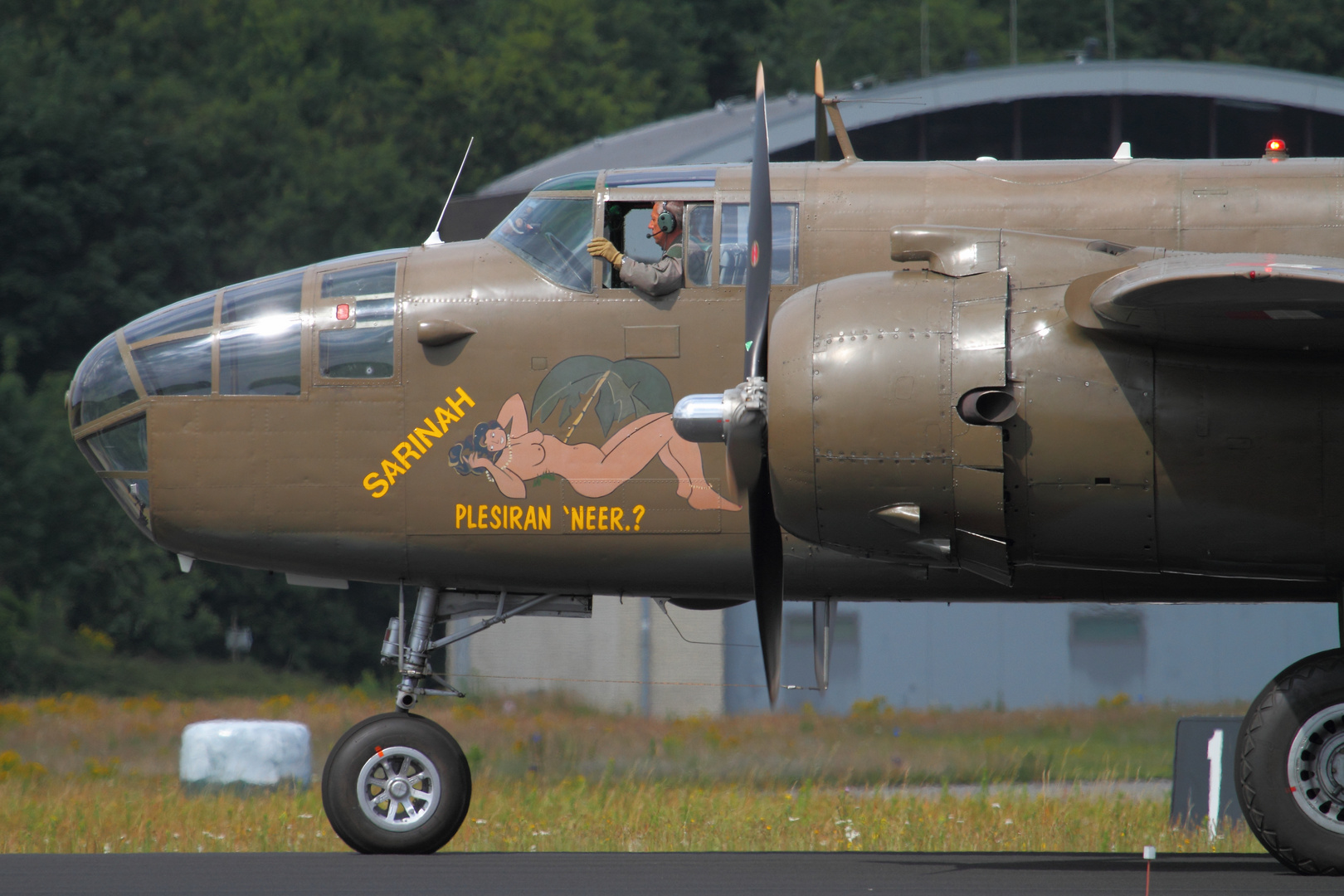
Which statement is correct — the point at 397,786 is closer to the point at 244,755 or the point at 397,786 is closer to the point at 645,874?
the point at 645,874

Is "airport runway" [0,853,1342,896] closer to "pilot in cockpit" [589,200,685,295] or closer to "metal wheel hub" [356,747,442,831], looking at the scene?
"metal wheel hub" [356,747,442,831]

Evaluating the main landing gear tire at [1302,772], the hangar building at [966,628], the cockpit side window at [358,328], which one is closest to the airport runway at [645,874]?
the main landing gear tire at [1302,772]

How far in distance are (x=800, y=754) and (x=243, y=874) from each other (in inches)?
498

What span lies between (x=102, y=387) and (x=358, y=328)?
1717mm

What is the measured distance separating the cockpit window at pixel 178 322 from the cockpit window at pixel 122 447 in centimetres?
56

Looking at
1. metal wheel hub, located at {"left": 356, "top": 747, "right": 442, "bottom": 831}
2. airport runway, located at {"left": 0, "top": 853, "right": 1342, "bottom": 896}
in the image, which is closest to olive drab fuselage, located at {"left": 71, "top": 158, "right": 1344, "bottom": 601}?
metal wheel hub, located at {"left": 356, "top": 747, "right": 442, "bottom": 831}

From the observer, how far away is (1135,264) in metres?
8.08

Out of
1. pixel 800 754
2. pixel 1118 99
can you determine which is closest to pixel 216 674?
pixel 800 754

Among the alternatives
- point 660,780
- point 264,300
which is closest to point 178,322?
point 264,300

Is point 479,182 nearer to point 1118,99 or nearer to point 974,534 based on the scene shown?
point 1118,99

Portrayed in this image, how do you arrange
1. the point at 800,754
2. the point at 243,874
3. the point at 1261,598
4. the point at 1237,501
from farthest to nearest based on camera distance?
the point at 800,754, the point at 1261,598, the point at 243,874, the point at 1237,501

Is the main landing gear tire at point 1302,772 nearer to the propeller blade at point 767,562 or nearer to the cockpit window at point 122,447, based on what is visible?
the propeller blade at point 767,562

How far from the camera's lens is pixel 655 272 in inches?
388

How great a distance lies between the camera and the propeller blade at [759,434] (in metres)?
8.16
